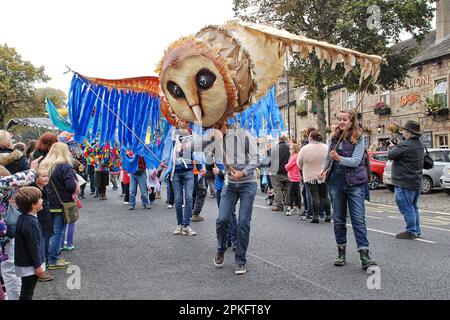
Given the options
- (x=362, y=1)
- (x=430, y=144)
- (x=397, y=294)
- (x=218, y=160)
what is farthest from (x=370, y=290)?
(x=430, y=144)

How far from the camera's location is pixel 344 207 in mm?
5223

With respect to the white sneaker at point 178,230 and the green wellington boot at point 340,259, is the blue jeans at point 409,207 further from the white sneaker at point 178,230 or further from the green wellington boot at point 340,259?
the white sneaker at point 178,230

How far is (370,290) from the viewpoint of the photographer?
13.7ft

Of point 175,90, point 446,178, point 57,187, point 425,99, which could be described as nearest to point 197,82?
point 175,90

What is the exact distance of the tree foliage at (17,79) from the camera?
40281 millimetres

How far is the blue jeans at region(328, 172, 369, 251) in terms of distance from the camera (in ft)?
16.5

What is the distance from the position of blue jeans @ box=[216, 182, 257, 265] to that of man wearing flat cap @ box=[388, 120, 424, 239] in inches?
117

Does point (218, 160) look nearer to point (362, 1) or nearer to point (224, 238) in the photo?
point (224, 238)

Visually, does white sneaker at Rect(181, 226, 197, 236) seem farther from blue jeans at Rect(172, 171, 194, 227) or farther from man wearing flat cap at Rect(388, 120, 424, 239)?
man wearing flat cap at Rect(388, 120, 424, 239)

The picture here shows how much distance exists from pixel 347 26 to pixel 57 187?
14640 mm

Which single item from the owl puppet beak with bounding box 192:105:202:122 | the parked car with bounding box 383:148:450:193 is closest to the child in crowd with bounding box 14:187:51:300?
the owl puppet beak with bounding box 192:105:202:122

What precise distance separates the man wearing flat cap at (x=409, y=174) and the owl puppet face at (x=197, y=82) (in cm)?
343

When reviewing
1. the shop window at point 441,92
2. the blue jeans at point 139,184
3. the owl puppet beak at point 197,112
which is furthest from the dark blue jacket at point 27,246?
the shop window at point 441,92

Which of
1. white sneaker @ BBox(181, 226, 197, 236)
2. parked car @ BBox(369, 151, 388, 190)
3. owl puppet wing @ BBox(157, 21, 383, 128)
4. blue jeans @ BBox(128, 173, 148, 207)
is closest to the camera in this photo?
owl puppet wing @ BBox(157, 21, 383, 128)
